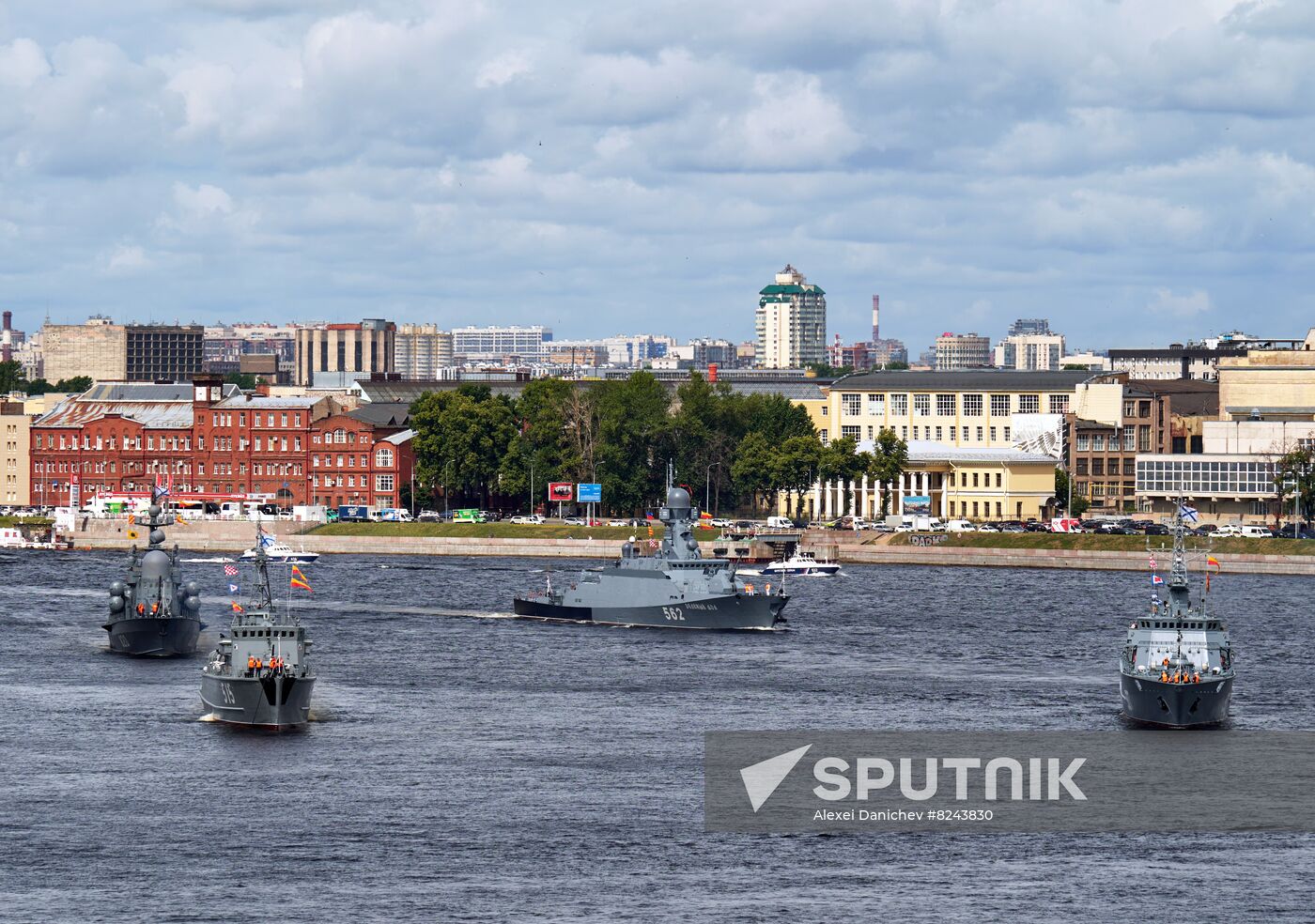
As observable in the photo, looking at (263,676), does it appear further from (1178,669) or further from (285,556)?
(285,556)

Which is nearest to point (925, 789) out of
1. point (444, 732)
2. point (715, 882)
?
point (715, 882)

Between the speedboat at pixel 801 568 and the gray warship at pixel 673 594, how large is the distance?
138ft

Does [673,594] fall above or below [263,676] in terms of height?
above

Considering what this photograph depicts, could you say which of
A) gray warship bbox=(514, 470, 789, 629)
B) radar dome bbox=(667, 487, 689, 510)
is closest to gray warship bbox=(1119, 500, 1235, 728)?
gray warship bbox=(514, 470, 789, 629)

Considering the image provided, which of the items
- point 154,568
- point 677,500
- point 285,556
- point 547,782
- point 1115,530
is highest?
point 677,500

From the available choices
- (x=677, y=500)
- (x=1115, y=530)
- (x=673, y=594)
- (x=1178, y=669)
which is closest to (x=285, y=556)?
(x=677, y=500)

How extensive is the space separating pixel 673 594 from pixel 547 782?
5521 cm

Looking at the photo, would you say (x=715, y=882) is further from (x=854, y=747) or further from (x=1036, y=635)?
(x=1036, y=635)

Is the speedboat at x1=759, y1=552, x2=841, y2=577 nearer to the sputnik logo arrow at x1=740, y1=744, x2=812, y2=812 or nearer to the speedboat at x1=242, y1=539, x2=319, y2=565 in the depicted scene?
the speedboat at x1=242, y1=539, x2=319, y2=565

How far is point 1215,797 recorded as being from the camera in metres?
72.9

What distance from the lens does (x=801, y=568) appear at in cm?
17700

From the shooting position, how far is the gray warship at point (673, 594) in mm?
128625

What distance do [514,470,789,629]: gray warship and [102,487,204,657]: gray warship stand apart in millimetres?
26858

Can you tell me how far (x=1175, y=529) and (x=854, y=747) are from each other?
69.0 ft
